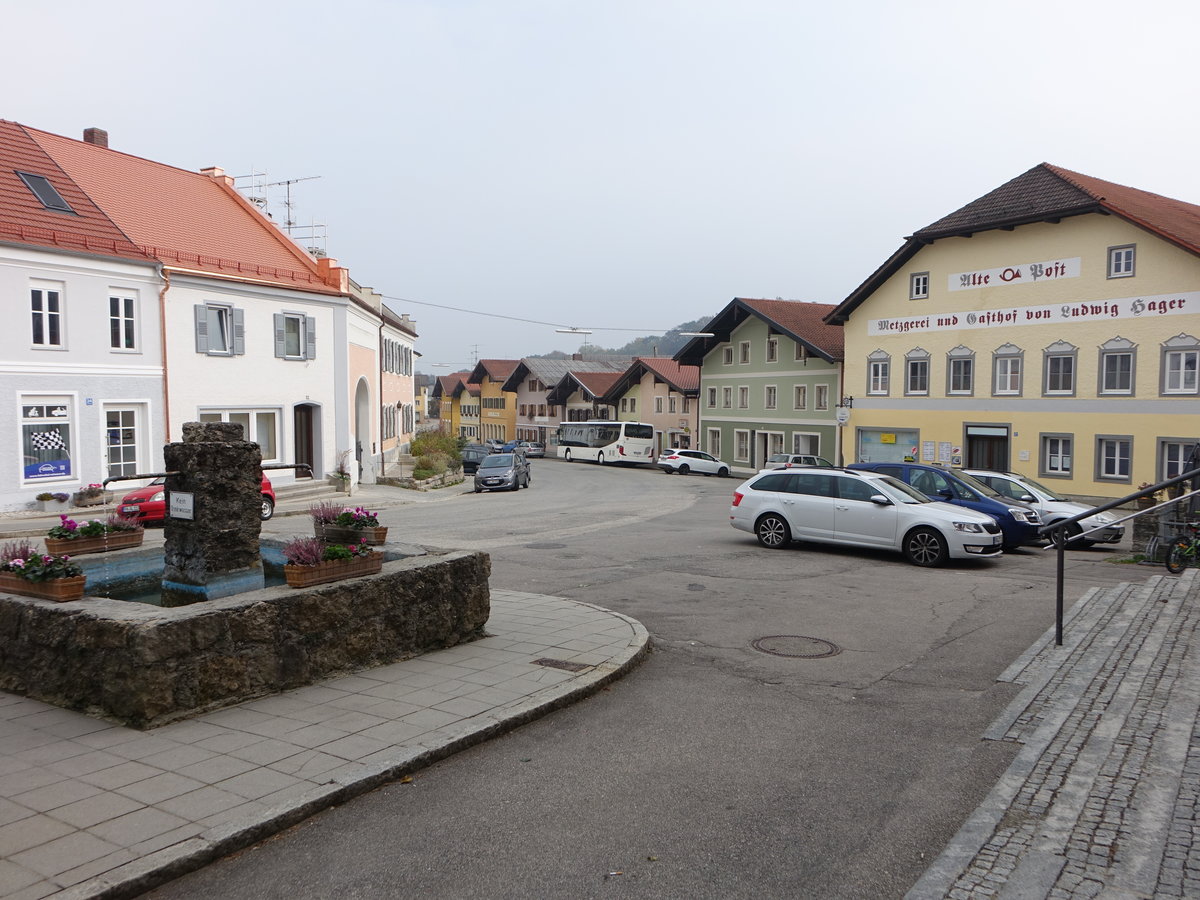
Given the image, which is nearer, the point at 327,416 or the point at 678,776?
the point at 678,776

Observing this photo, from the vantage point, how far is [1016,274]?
106 ft

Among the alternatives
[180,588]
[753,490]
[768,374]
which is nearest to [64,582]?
[180,588]

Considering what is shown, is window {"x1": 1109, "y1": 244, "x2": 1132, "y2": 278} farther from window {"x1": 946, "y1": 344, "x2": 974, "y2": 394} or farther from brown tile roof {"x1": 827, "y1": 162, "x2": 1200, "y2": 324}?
window {"x1": 946, "y1": 344, "x2": 974, "y2": 394}

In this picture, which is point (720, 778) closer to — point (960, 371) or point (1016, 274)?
point (1016, 274)

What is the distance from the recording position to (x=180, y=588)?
25.1ft

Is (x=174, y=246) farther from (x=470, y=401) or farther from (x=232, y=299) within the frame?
(x=470, y=401)

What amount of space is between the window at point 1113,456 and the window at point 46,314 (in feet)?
102

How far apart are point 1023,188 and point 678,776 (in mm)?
32565

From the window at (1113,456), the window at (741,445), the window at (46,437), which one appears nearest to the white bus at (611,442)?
the window at (741,445)

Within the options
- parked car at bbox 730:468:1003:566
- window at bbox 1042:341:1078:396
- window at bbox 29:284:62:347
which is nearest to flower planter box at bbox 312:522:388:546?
parked car at bbox 730:468:1003:566

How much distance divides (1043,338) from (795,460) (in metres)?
12.8

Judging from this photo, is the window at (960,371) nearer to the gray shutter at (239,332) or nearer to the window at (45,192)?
the gray shutter at (239,332)

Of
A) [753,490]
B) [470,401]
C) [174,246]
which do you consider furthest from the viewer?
[470,401]

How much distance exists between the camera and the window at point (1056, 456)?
102 ft
